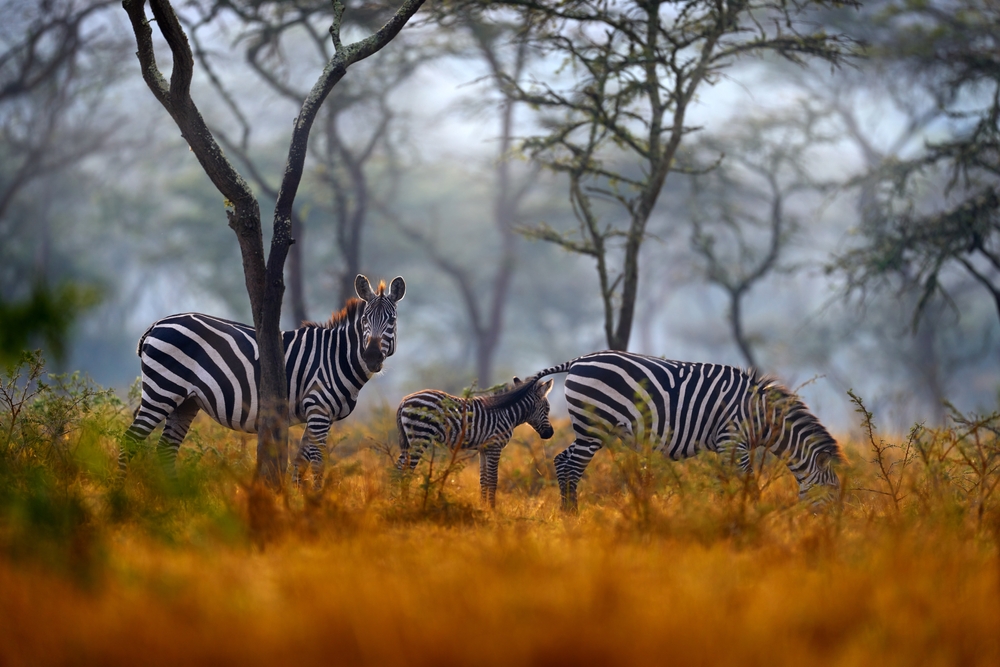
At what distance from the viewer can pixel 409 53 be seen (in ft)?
62.4

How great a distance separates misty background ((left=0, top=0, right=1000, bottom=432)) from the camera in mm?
16812

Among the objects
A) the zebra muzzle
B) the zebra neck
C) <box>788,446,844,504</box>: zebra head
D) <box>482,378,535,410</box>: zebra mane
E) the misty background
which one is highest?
the misty background

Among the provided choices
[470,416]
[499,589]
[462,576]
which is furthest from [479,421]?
[499,589]

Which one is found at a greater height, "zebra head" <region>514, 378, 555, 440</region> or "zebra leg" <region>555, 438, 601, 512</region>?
"zebra head" <region>514, 378, 555, 440</region>

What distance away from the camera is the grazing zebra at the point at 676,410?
6.93 m

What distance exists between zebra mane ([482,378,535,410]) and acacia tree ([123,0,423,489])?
5.43ft

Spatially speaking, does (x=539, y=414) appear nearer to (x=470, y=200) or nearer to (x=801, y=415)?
(x=801, y=415)

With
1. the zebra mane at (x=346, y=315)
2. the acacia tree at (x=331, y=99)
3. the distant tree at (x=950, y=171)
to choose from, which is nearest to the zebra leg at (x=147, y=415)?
the zebra mane at (x=346, y=315)

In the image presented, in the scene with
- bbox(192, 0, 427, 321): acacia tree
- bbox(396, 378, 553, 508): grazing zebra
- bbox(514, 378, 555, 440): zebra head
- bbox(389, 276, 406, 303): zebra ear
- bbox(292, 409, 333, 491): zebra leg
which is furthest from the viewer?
bbox(192, 0, 427, 321): acacia tree

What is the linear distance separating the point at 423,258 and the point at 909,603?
93.9 ft

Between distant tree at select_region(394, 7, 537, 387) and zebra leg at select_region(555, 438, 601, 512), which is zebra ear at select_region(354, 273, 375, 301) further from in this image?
distant tree at select_region(394, 7, 537, 387)

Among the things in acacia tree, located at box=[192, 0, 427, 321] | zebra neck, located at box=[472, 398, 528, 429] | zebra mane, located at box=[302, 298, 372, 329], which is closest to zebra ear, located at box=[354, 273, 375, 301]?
zebra mane, located at box=[302, 298, 372, 329]

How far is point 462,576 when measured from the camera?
368 centimetres

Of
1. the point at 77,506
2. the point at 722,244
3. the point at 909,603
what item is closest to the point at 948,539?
the point at 909,603
